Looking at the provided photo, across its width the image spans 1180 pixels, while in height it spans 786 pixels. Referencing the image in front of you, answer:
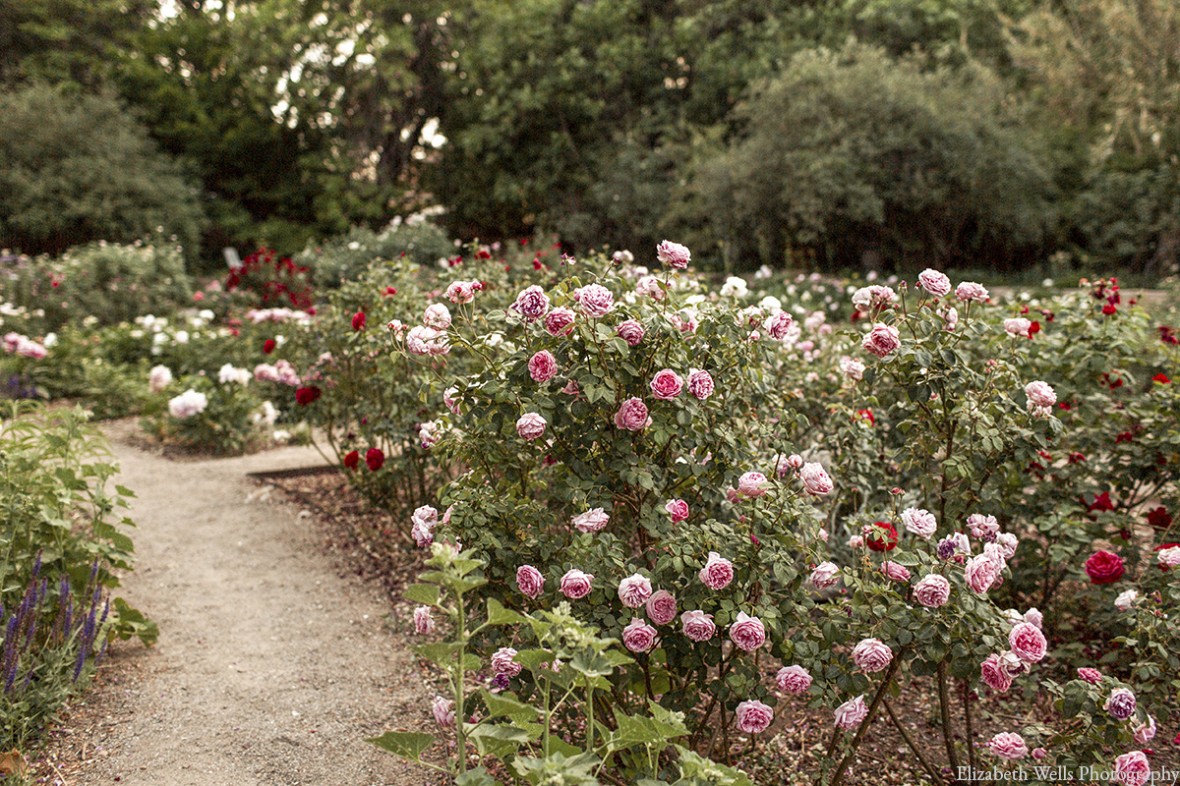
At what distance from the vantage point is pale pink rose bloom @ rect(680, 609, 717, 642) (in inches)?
69.1

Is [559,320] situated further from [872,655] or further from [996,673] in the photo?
[996,673]

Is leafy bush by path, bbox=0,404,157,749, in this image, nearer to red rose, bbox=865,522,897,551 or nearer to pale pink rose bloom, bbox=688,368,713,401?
pale pink rose bloom, bbox=688,368,713,401

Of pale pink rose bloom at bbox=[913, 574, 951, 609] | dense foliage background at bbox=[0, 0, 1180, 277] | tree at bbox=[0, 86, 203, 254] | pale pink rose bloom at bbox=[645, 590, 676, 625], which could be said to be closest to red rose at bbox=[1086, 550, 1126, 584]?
pale pink rose bloom at bbox=[913, 574, 951, 609]

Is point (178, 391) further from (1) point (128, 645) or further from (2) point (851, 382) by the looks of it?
(2) point (851, 382)

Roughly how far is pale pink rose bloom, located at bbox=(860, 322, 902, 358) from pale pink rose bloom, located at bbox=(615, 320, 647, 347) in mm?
530

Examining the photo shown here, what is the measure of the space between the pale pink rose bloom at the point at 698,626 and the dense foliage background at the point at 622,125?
10.2 meters

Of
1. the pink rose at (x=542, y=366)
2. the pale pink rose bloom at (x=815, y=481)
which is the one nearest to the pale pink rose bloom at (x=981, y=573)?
the pale pink rose bloom at (x=815, y=481)

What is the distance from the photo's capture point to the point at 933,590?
1711 millimetres

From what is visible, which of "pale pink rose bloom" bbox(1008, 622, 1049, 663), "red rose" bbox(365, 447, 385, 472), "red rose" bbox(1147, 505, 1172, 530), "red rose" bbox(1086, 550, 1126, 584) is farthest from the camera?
"red rose" bbox(365, 447, 385, 472)

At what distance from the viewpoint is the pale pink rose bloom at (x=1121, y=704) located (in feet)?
5.74

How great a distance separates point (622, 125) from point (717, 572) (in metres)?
15.4

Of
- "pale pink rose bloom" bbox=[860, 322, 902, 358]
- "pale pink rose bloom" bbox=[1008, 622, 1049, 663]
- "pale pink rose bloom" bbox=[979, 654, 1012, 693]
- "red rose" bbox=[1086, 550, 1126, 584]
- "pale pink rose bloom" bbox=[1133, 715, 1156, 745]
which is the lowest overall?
"pale pink rose bloom" bbox=[1133, 715, 1156, 745]

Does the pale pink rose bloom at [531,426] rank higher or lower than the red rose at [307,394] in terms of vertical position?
higher

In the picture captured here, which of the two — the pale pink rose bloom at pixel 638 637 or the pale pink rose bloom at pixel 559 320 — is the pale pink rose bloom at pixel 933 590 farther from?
the pale pink rose bloom at pixel 559 320
